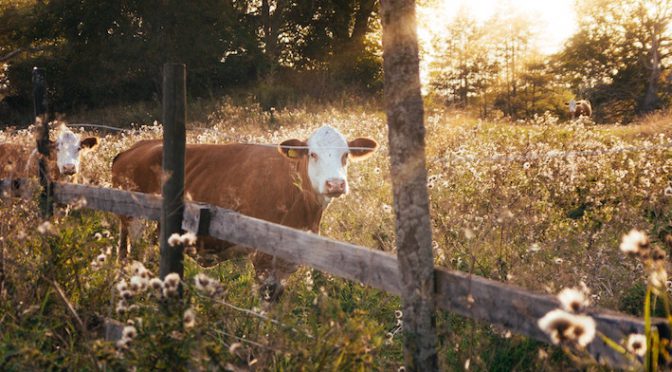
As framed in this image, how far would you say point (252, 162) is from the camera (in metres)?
5.90

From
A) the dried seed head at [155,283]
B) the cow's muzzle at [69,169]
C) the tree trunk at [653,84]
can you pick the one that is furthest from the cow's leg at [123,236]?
the tree trunk at [653,84]

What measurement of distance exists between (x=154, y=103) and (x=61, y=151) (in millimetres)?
22646

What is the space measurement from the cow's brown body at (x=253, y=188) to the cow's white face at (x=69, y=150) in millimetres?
3213

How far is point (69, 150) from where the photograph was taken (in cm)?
947

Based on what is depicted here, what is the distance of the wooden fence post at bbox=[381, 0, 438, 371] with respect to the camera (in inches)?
118

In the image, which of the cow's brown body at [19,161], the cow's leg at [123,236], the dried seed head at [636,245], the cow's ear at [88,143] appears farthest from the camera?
the cow's ear at [88,143]

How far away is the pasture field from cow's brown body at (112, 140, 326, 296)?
295 millimetres

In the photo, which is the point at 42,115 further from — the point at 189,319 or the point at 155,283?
the point at 189,319

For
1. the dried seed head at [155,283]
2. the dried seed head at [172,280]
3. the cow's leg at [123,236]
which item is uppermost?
the dried seed head at [172,280]

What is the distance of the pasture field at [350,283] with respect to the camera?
2.77m

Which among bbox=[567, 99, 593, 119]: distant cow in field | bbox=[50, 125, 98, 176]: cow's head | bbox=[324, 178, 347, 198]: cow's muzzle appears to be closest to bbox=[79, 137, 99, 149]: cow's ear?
bbox=[50, 125, 98, 176]: cow's head

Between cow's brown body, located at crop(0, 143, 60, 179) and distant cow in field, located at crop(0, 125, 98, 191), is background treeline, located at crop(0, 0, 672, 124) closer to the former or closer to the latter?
distant cow in field, located at crop(0, 125, 98, 191)

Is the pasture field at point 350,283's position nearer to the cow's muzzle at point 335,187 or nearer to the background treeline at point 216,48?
the cow's muzzle at point 335,187

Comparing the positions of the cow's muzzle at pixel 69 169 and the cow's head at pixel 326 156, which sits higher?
the cow's head at pixel 326 156
